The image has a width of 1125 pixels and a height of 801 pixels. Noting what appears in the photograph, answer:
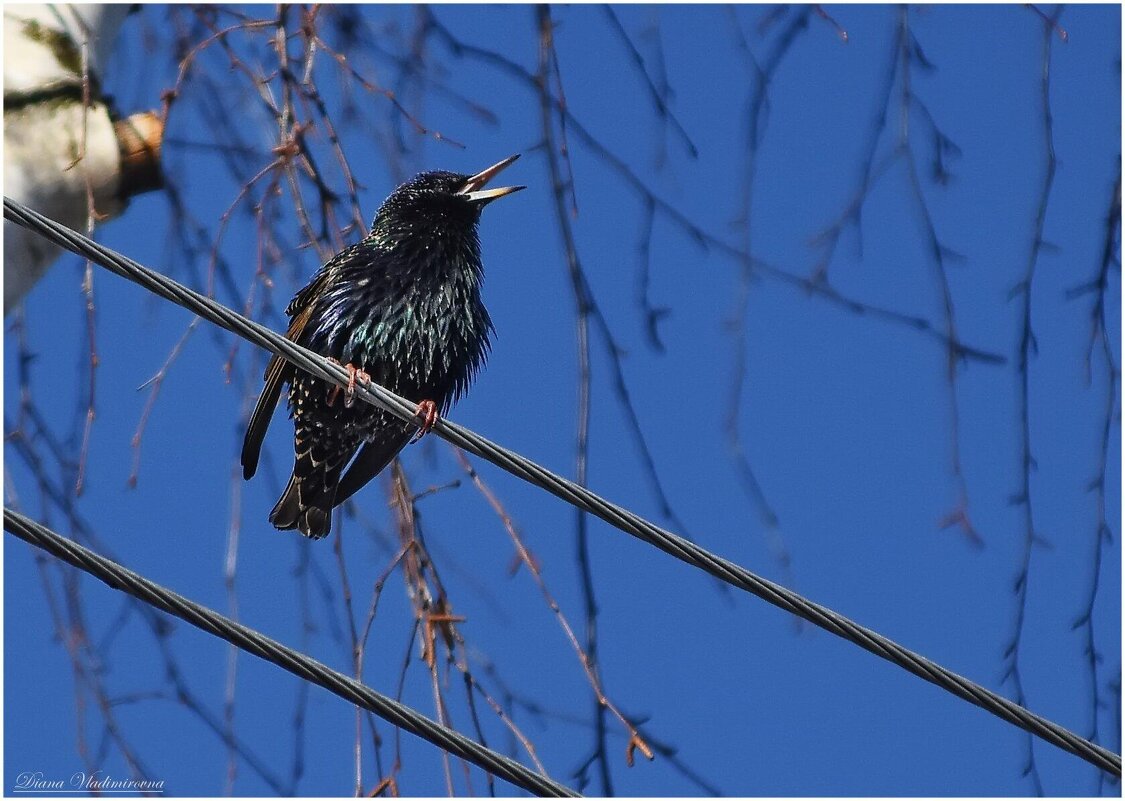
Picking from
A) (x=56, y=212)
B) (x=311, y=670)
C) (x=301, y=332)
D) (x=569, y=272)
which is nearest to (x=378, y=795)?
(x=311, y=670)

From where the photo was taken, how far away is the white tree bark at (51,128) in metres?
3.31

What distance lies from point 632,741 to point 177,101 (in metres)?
2.15

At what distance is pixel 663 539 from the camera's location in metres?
2.52

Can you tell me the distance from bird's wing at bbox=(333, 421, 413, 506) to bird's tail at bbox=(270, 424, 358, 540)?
0.25 ft

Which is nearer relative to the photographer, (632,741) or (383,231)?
(632,741)

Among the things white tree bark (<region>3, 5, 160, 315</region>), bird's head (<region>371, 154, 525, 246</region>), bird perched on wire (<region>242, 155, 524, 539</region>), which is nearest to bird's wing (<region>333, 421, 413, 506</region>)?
bird perched on wire (<region>242, 155, 524, 539</region>)

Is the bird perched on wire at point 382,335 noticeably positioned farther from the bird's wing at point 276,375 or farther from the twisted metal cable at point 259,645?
the twisted metal cable at point 259,645

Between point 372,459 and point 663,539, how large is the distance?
6.20 feet

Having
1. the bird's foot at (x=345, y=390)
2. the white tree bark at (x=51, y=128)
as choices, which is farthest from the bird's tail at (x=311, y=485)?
the white tree bark at (x=51, y=128)

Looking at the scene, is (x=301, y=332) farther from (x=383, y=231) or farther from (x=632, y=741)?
(x=632, y=741)

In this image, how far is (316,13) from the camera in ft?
12.4

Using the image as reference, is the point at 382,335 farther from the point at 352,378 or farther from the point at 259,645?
the point at 259,645

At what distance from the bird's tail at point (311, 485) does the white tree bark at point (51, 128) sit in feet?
3.73

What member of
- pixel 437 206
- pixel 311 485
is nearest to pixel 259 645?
pixel 311 485
